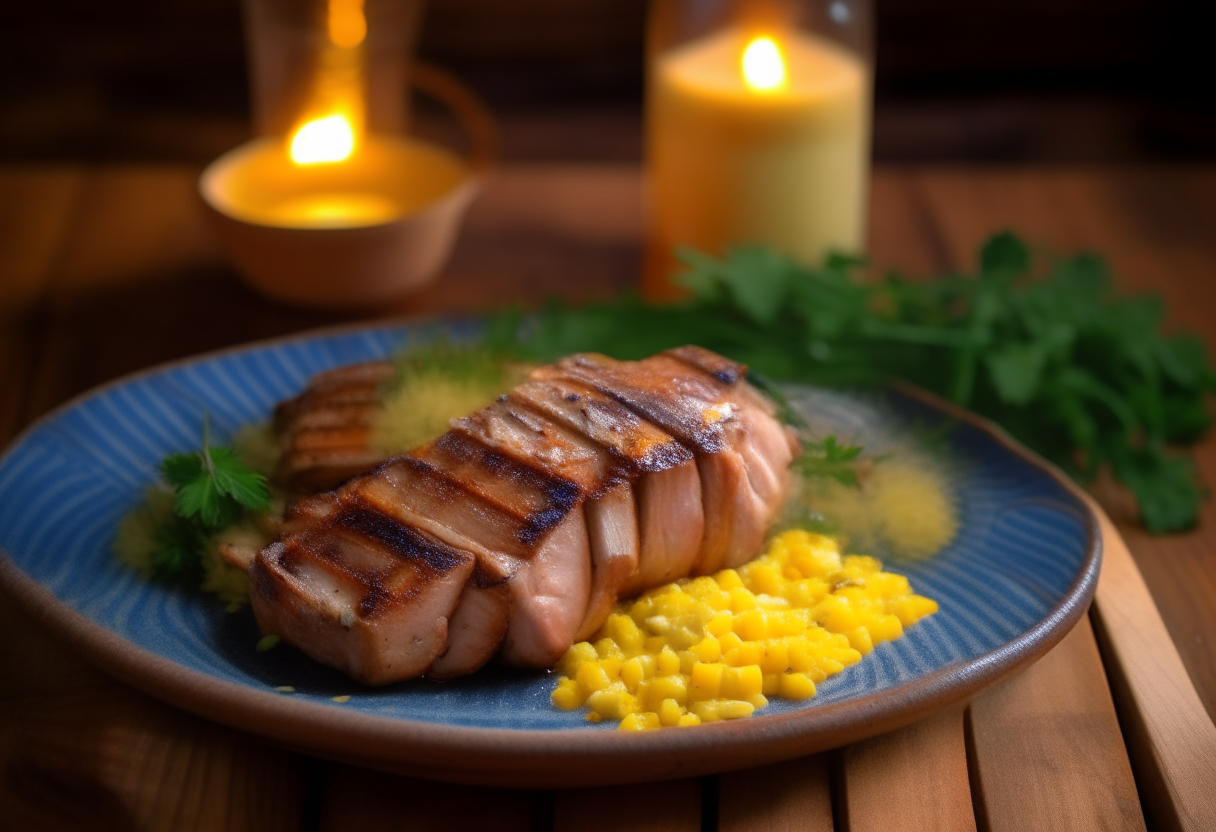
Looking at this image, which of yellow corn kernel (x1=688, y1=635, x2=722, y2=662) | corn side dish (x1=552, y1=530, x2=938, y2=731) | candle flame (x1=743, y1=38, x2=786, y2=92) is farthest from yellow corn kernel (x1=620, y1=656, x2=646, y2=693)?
candle flame (x1=743, y1=38, x2=786, y2=92)

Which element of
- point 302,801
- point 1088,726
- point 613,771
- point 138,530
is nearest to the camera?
point 613,771

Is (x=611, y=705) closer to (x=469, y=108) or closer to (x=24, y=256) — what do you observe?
(x=469, y=108)

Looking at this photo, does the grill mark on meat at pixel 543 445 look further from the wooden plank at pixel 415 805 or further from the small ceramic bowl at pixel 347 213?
the small ceramic bowl at pixel 347 213

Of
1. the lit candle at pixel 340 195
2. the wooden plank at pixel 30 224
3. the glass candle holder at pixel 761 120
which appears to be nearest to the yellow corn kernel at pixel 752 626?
the glass candle holder at pixel 761 120

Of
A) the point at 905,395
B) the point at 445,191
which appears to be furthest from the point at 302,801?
the point at 445,191

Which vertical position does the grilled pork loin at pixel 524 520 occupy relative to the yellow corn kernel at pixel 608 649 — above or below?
above

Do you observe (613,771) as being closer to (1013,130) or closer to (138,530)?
(138,530)

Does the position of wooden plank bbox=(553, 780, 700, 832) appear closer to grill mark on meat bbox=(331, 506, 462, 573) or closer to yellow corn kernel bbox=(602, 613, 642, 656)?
yellow corn kernel bbox=(602, 613, 642, 656)
